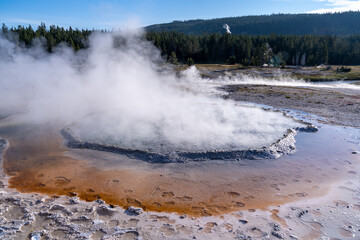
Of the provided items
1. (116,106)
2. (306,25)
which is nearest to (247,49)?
(116,106)

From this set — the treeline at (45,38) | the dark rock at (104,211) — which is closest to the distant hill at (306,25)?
the treeline at (45,38)

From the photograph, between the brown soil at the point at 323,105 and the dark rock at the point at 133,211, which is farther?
the brown soil at the point at 323,105

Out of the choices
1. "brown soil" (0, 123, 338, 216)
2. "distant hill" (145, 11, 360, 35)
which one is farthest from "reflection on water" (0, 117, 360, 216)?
"distant hill" (145, 11, 360, 35)

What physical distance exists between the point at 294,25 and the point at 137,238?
153814 millimetres

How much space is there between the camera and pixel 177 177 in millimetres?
5684

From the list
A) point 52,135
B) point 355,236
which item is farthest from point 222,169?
point 52,135

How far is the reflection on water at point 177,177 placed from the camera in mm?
4820

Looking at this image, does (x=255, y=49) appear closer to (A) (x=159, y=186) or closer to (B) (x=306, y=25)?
(A) (x=159, y=186)

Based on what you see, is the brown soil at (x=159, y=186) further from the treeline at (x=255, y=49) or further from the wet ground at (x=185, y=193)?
the treeline at (x=255, y=49)

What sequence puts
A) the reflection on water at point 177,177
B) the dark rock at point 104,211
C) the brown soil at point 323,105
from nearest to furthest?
1. the dark rock at point 104,211
2. the reflection on water at point 177,177
3. the brown soil at point 323,105

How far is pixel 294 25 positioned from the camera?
440ft

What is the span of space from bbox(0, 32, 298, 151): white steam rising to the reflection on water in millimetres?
902

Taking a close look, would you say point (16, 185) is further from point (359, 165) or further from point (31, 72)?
point (31, 72)

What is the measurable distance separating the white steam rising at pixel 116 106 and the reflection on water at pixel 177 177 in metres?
0.90
